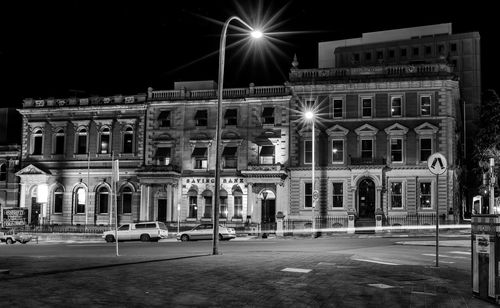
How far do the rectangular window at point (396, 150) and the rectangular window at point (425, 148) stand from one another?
1640 millimetres

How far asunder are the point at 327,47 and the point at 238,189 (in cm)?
5448

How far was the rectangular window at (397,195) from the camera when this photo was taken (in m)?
51.9

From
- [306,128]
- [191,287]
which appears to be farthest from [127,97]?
[191,287]

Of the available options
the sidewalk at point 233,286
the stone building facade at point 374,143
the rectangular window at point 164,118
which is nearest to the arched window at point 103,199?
the rectangular window at point 164,118

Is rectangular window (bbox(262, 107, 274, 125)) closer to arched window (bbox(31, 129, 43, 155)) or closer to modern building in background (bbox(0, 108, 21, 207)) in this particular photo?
arched window (bbox(31, 129, 43, 155))

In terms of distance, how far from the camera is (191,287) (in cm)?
1230

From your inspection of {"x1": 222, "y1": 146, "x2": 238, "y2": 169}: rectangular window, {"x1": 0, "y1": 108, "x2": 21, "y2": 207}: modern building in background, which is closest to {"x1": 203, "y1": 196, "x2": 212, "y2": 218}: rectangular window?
{"x1": 222, "y1": 146, "x2": 238, "y2": 169}: rectangular window

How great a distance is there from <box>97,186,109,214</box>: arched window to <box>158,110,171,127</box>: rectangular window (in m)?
8.59

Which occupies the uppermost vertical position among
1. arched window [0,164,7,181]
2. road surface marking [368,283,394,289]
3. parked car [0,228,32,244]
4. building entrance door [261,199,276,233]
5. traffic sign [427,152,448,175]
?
arched window [0,164,7,181]

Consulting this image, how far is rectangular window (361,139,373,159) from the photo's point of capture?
53.2m

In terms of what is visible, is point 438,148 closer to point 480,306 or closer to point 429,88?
point 429,88

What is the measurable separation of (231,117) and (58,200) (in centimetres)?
1974

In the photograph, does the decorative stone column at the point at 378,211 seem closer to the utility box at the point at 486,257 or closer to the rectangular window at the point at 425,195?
the rectangular window at the point at 425,195

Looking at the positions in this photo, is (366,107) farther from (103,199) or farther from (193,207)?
(103,199)
